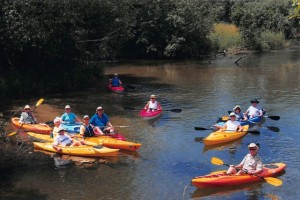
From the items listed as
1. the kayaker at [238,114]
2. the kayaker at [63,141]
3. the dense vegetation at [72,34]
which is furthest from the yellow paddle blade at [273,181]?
the dense vegetation at [72,34]

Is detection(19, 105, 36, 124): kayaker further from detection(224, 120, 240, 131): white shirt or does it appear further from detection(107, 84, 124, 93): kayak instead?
detection(107, 84, 124, 93): kayak

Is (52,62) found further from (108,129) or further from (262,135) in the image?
(262,135)

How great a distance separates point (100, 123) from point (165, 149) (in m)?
2.76

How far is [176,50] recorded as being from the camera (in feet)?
144

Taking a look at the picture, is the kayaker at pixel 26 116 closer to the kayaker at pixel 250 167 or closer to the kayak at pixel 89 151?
the kayak at pixel 89 151

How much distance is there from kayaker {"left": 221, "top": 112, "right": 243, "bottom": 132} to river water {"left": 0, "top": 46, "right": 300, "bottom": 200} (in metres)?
0.54

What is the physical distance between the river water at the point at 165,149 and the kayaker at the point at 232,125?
54cm

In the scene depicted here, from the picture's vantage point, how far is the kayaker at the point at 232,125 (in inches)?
668

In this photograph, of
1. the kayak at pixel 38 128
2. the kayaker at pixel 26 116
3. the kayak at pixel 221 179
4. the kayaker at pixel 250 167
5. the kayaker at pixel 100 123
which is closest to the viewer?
the kayak at pixel 221 179

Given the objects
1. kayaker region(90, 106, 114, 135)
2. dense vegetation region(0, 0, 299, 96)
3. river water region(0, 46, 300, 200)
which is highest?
dense vegetation region(0, 0, 299, 96)

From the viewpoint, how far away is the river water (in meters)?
12.1

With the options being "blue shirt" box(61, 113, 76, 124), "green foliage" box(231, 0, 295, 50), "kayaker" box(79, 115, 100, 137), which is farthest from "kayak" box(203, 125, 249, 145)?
"green foliage" box(231, 0, 295, 50)

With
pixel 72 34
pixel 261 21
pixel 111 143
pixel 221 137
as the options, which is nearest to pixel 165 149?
pixel 111 143

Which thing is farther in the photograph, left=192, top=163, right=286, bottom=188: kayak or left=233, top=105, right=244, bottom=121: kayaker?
left=233, top=105, right=244, bottom=121: kayaker
